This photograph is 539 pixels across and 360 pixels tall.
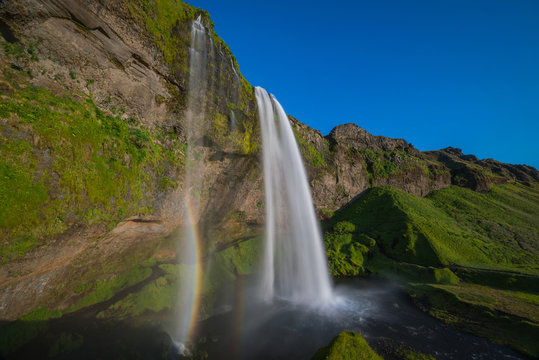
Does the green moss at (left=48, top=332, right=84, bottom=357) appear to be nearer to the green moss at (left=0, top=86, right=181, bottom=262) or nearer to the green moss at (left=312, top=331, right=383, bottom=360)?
the green moss at (left=0, top=86, right=181, bottom=262)

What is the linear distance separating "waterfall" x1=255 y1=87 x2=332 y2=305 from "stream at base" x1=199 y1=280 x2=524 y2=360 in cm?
246

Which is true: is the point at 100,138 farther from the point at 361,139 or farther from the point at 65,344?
the point at 361,139

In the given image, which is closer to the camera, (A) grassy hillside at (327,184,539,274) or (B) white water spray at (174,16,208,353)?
(B) white water spray at (174,16,208,353)

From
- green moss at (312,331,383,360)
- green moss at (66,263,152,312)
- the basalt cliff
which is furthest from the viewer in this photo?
green moss at (66,263,152,312)

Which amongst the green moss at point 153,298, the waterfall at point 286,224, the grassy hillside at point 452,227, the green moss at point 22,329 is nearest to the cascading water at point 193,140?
the green moss at point 153,298

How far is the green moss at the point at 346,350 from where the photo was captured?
5.33 meters

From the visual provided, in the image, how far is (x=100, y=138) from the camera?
8.14 meters

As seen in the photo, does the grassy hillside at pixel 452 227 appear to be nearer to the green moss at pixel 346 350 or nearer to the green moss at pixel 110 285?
the green moss at pixel 346 350

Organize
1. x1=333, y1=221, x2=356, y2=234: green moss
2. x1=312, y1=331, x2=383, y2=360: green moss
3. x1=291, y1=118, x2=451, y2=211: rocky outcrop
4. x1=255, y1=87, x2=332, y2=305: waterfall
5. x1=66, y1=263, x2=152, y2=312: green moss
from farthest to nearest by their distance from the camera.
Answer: x1=291, y1=118, x2=451, y2=211: rocky outcrop
x1=333, y1=221, x2=356, y2=234: green moss
x1=255, y1=87, x2=332, y2=305: waterfall
x1=66, y1=263, x2=152, y2=312: green moss
x1=312, y1=331, x2=383, y2=360: green moss

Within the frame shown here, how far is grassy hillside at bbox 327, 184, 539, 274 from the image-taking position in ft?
59.1

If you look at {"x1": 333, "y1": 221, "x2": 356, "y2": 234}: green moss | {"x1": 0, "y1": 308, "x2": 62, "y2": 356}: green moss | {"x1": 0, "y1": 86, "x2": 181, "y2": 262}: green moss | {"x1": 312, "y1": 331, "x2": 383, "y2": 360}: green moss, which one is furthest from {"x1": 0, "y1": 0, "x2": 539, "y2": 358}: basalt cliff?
{"x1": 333, "y1": 221, "x2": 356, "y2": 234}: green moss

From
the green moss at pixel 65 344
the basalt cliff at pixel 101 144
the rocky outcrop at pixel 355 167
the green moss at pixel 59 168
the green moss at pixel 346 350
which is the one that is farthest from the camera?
the rocky outcrop at pixel 355 167

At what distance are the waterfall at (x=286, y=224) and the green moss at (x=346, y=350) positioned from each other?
880cm

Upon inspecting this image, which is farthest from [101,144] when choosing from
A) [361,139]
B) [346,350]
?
[361,139]
